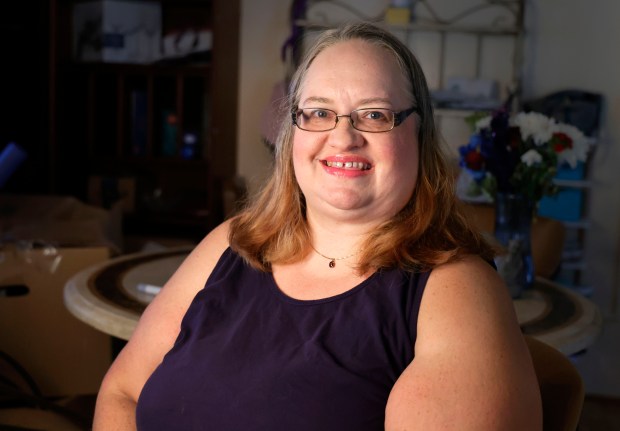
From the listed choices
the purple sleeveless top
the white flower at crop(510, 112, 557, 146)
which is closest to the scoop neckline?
the purple sleeveless top

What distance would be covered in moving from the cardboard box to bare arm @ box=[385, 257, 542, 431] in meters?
2.89

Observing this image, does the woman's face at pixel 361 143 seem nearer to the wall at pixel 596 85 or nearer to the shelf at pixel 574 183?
the wall at pixel 596 85

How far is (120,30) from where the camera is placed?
11.9 ft

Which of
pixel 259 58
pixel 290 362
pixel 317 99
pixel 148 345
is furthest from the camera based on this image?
pixel 259 58

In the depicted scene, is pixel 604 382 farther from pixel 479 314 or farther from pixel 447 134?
pixel 479 314

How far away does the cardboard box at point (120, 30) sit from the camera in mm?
3627

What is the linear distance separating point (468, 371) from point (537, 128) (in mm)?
1087

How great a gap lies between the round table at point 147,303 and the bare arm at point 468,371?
619 mm

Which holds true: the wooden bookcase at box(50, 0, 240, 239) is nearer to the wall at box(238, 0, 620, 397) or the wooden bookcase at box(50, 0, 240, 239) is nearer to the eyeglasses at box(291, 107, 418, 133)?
the wall at box(238, 0, 620, 397)

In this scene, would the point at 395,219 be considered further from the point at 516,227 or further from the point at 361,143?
the point at 516,227

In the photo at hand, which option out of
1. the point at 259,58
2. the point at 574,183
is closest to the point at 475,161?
the point at 574,183

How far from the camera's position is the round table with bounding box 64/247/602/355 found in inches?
66.3

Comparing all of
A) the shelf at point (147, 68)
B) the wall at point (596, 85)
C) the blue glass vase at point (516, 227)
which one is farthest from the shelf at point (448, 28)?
the blue glass vase at point (516, 227)

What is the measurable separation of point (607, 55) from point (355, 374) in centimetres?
310
